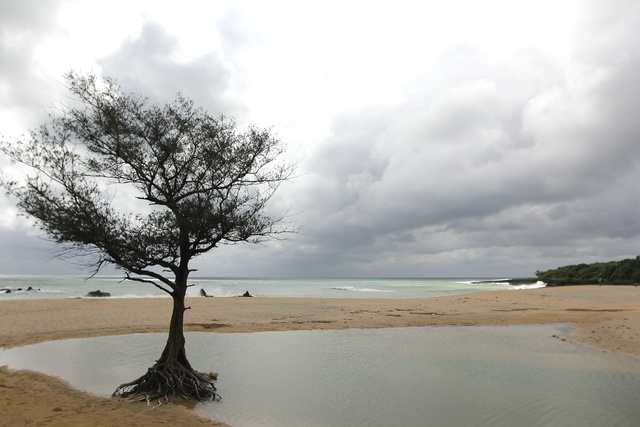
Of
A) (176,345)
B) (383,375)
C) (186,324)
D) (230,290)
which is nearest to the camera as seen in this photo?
(176,345)

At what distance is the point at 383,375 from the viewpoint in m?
11.6

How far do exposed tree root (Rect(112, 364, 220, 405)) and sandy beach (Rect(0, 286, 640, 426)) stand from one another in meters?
0.46

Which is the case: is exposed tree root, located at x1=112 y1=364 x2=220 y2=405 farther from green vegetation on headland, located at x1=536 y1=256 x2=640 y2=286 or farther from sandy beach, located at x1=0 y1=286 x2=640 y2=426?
green vegetation on headland, located at x1=536 y1=256 x2=640 y2=286

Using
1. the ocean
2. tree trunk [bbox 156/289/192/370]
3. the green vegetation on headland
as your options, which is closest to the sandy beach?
tree trunk [bbox 156/289/192/370]

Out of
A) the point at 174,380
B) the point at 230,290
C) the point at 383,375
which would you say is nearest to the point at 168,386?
the point at 174,380

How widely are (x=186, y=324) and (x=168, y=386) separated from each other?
13.8m

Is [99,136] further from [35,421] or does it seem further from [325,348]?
[325,348]

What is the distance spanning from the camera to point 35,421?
292 inches

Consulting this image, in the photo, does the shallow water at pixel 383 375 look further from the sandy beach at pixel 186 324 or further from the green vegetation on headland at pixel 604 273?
the green vegetation on headland at pixel 604 273

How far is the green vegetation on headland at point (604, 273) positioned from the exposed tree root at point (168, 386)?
6343 cm

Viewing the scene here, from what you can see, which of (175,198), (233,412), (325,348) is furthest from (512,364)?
(175,198)

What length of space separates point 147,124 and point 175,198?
6.83 feet

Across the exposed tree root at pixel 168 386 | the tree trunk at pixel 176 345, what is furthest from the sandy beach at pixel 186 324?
the tree trunk at pixel 176 345

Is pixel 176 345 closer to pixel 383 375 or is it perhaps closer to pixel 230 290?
pixel 383 375
